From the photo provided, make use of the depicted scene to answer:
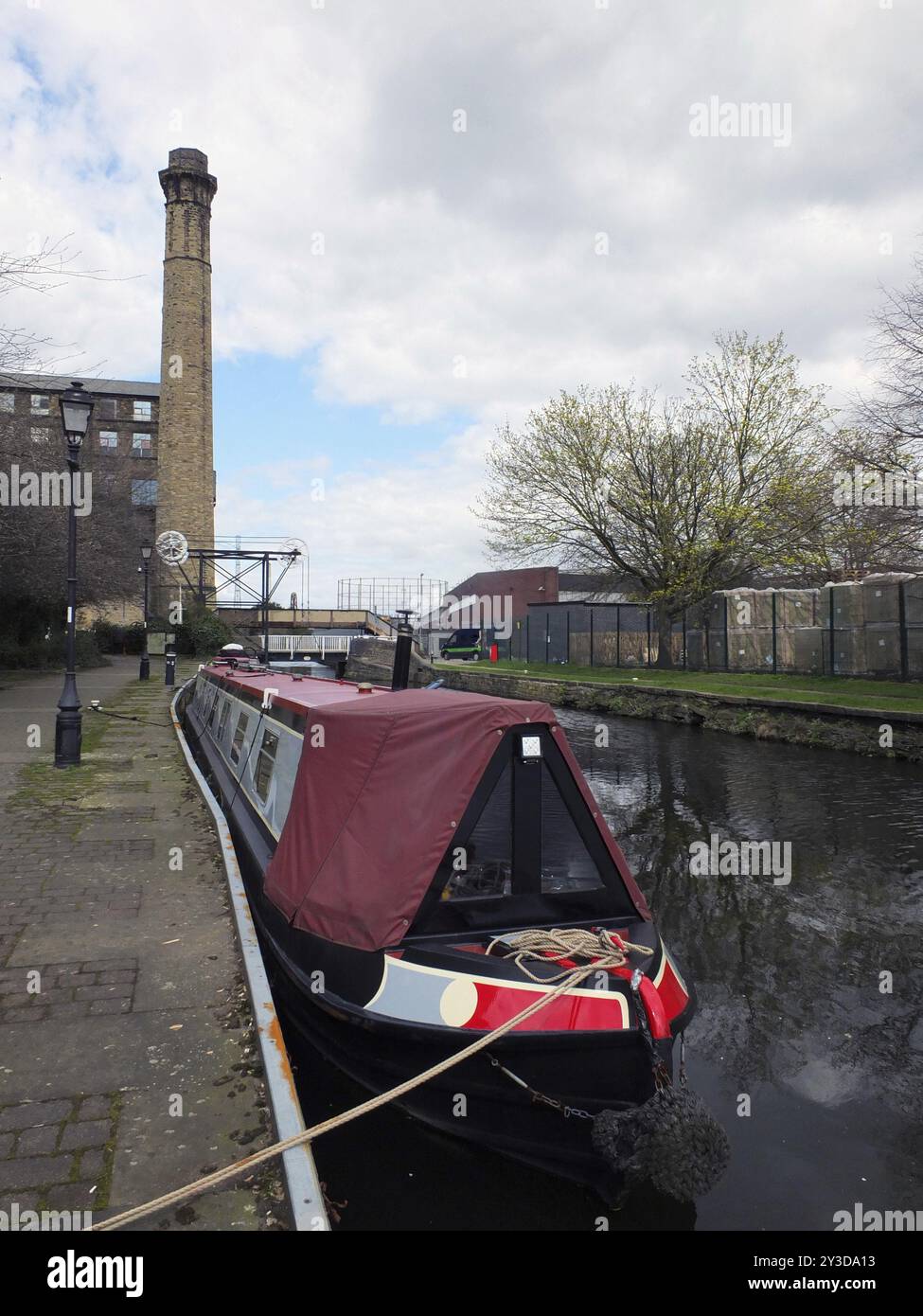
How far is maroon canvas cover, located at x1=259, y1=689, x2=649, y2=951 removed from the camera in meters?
3.95

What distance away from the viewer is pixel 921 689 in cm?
1866

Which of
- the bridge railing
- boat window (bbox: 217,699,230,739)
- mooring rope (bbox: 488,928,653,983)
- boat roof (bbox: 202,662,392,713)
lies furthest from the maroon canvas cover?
the bridge railing

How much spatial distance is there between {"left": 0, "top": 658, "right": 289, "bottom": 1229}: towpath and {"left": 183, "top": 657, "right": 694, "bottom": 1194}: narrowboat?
1.93 feet

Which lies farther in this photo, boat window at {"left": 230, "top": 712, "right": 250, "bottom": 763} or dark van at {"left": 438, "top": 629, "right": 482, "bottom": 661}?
dark van at {"left": 438, "top": 629, "right": 482, "bottom": 661}

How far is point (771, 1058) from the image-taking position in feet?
16.4

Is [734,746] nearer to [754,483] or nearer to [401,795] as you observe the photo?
[754,483]

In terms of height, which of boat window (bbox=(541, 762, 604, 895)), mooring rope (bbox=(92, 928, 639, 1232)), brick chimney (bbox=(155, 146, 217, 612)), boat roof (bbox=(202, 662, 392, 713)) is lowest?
mooring rope (bbox=(92, 928, 639, 1232))

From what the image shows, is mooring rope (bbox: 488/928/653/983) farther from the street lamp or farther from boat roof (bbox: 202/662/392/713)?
the street lamp

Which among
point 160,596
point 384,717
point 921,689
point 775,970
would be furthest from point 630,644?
point 384,717

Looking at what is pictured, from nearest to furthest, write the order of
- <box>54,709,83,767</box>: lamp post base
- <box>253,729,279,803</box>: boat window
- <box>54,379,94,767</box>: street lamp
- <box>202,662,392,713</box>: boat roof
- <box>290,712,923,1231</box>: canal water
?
<box>290,712,923,1231</box>: canal water → <box>202,662,392,713</box>: boat roof → <box>253,729,279,803</box>: boat window → <box>54,379,94,767</box>: street lamp → <box>54,709,83,767</box>: lamp post base

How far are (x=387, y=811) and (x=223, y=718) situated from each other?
7099 millimetres

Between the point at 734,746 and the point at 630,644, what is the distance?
57.9 feet

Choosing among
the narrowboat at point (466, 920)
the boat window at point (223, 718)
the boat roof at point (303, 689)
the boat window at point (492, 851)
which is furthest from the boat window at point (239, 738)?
the boat window at point (492, 851)

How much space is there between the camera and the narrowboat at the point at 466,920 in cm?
341
